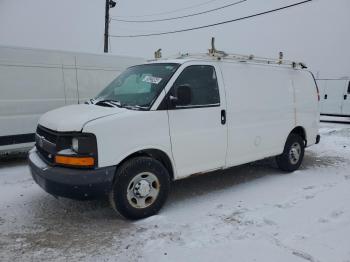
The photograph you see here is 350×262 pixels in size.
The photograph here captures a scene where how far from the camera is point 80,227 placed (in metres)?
4.09

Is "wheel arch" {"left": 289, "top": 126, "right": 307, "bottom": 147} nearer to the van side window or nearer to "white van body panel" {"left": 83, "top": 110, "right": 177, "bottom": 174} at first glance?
the van side window

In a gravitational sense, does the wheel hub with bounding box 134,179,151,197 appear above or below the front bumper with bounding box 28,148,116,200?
below

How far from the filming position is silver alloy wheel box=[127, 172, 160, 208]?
4176mm

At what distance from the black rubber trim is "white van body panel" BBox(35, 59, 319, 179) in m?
2.50

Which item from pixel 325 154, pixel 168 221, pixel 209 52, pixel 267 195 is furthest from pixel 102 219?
pixel 325 154

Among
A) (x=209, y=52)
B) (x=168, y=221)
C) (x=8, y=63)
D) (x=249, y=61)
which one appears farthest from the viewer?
(x=8, y=63)

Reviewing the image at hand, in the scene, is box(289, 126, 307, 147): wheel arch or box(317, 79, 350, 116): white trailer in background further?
box(317, 79, 350, 116): white trailer in background

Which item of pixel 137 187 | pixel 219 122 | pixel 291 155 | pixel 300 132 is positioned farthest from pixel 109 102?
pixel 300 132

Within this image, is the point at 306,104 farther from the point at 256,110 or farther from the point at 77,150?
the point at 77,150

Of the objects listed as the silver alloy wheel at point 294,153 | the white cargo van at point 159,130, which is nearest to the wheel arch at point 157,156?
the white cargo van at point 159,130

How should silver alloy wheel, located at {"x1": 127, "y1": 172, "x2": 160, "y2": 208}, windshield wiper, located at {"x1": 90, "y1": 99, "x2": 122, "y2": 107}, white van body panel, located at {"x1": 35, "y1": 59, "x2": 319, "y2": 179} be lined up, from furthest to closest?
1. windshield wiper, located at {"x1": 90, "y1": 99, "x2": 122, "y2": 107}
2. silver alloy wheel, located at {"x1": 127, "y1": 172, "x2": 160, "y2": 208}
3. white van body panel, located at {"x1": 35, "y1": 59, "x2": 319, "y2": 179}

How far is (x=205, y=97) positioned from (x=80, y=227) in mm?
2375

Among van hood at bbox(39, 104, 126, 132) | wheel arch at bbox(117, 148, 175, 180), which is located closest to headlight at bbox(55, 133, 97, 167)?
van hood at bbox(39, 104, 126, 132)

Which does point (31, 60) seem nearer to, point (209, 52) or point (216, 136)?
point (209, 52)
